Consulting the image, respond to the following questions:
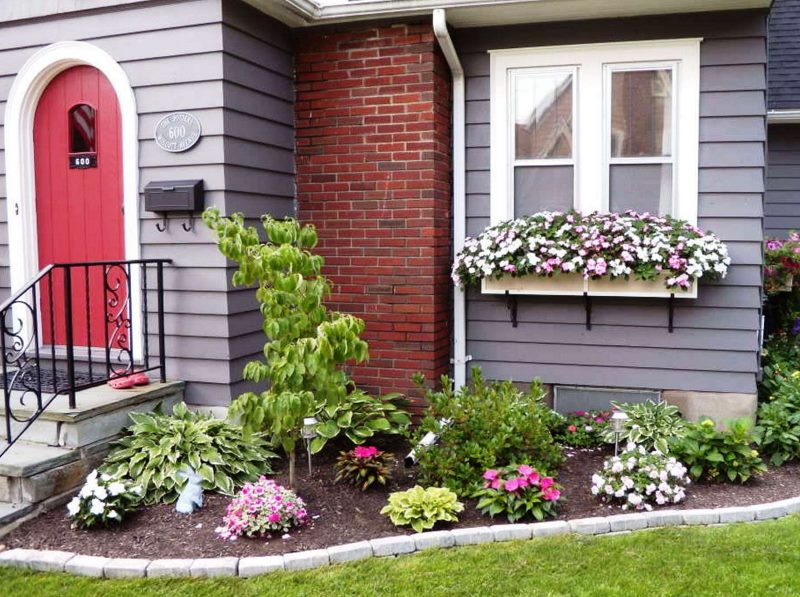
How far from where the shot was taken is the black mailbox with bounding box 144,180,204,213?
4695 mm

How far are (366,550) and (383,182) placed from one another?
266 centimetres

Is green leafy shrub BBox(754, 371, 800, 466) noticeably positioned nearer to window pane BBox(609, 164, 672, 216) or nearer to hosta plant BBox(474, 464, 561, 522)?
window pane BBox(609, 164, 672, 216)

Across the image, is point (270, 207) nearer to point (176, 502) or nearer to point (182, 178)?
point (182, 178)

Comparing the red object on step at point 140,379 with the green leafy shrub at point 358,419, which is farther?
the red object on step at point 140,379

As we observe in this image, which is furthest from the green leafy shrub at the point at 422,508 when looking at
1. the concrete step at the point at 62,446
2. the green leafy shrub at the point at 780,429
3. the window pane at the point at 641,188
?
the window pane at the point at 641,188

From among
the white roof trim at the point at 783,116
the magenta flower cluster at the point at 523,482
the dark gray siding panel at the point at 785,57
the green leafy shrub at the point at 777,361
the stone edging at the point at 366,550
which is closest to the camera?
the stone edging at the point at 366,550

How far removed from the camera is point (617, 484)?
3949 mm

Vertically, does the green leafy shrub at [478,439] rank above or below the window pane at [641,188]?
below

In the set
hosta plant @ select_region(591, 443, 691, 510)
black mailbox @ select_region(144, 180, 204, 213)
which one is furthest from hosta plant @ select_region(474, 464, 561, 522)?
black mailbox @ select_region(144, 180, 204, 213)

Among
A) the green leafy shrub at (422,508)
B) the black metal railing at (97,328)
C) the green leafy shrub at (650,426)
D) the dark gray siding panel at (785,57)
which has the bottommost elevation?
the green leafy shrub at (422,508)

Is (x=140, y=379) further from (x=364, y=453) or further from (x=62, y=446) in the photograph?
(x=364, y=453)

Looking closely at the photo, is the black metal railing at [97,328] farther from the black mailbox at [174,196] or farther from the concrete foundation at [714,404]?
the concrete foundation at [714,404]

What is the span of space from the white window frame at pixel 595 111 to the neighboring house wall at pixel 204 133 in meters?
1.62

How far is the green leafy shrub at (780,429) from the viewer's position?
455cm
